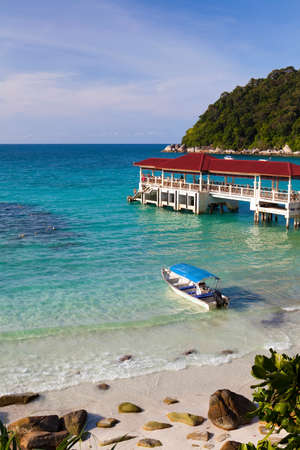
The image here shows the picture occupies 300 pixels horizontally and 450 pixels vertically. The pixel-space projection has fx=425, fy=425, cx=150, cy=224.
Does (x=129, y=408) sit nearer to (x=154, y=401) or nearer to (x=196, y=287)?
(x=154, y=401)

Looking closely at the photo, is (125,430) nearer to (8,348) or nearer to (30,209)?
(8,348)

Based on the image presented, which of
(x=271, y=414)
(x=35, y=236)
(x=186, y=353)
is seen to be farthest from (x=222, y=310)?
(x=35, y=236)

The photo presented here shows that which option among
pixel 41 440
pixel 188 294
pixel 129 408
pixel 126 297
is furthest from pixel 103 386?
pixel 188 294

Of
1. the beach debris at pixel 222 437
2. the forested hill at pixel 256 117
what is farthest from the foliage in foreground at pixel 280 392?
the forested hill at pixel 256 117

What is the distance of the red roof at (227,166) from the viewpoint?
31.1 metres

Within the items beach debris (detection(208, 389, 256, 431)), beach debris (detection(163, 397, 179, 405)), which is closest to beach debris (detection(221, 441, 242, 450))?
beach debris (detection(208, 389, 256, 431))

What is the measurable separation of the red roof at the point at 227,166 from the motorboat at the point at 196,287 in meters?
15.4

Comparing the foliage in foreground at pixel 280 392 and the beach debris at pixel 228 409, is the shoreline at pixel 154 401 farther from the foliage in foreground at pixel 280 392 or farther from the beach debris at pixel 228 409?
the foliage in foreground at pixel 280 392

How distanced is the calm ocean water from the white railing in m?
2.44

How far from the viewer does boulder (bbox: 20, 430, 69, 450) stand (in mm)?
8422

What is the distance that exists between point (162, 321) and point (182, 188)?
82.3 ft

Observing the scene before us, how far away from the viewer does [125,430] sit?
362 inches

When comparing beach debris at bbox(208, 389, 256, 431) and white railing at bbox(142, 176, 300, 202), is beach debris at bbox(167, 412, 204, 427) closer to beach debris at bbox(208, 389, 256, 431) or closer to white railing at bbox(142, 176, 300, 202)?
beach debris at bbox(208, 389, 256, 431)

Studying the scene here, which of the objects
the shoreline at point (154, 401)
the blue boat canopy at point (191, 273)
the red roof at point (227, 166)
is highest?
the red roof at point (227, 166)
